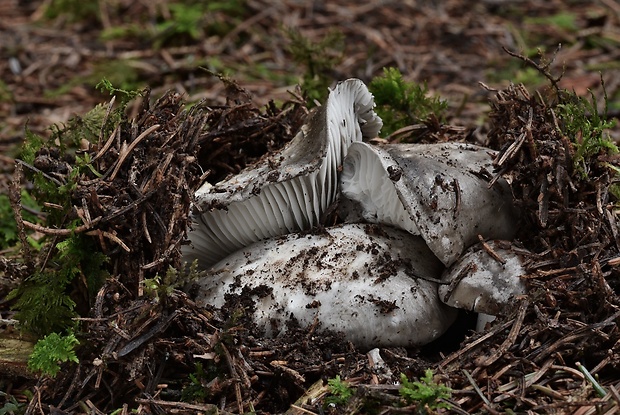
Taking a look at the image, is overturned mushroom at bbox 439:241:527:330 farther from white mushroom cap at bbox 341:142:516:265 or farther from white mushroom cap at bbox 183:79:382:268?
white mushroom cap at bbox 183:79:382:268

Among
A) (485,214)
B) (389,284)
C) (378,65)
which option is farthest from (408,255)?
(378,65)

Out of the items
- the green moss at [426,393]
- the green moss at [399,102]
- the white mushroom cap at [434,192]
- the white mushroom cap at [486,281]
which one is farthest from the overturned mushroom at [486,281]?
the green moss at [399,102]

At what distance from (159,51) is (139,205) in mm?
4699

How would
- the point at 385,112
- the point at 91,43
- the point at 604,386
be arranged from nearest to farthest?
the point at 604,386 < the point at 385,112 < the point at 91,43

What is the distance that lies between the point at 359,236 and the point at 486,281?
25.8 inches

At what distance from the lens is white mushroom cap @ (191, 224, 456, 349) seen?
315cm

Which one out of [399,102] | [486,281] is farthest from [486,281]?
[399,102]

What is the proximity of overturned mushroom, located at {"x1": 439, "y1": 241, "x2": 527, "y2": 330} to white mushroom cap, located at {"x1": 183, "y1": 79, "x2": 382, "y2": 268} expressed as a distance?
0.80m

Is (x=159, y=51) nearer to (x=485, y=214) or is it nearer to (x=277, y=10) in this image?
(x=277, y=10)

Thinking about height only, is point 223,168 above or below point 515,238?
above

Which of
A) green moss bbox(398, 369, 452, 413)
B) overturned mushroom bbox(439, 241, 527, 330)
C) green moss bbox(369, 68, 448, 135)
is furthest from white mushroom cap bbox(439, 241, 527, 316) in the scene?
green moss bbox(369, 68, 448, 135)

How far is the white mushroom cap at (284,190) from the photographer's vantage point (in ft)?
10.9

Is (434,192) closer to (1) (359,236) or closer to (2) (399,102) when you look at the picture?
(1) (359,236)

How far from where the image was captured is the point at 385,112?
4.59 metres
